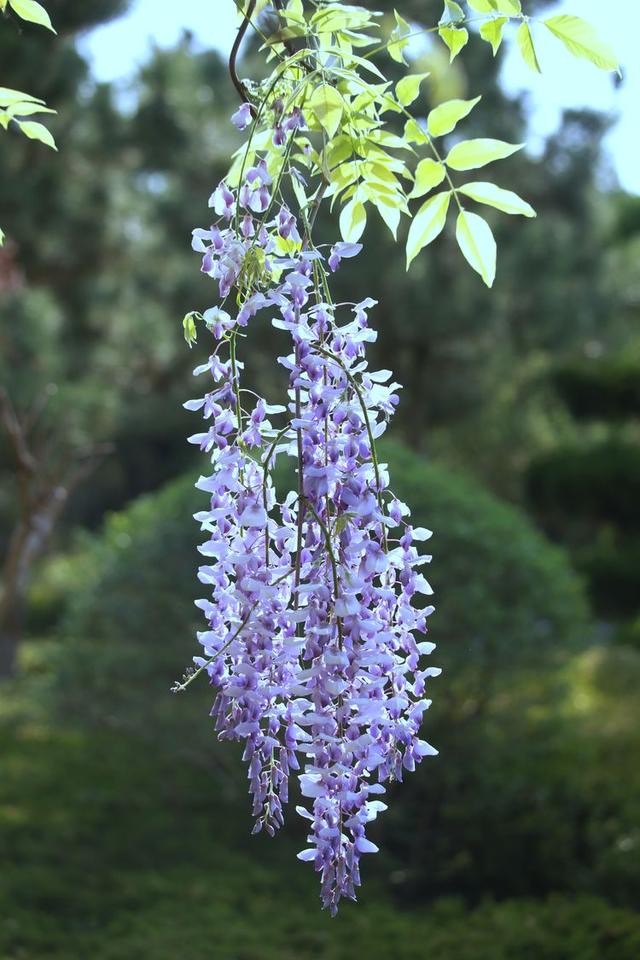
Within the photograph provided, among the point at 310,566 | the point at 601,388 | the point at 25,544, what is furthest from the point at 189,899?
the point at 601,388

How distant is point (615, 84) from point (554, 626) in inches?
145

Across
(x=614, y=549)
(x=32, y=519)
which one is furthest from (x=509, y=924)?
(x=614, y=549)

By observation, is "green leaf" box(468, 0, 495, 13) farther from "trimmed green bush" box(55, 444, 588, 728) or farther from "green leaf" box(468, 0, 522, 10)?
"trimmed green bush" box(55, 444, 588, 728)

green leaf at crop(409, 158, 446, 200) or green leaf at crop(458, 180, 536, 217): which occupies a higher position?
green leaf at crop(409, 158, 446, 200)

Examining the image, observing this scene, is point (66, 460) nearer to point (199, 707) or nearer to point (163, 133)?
point (199, 707)

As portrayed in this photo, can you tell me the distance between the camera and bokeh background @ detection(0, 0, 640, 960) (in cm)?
418

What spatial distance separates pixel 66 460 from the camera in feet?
18.7

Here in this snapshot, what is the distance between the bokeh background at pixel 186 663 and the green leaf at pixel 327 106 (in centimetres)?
12

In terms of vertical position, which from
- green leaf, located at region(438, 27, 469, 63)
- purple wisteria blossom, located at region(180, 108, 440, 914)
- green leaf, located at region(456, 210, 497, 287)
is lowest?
purple wisteria blossom, located at region(180, 108, 440, 914)

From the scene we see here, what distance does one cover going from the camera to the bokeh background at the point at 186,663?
4180 millimetres

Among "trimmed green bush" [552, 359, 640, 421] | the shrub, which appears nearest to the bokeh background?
the shrub

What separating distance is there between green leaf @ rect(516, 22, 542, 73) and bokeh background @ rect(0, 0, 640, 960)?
0.31ft

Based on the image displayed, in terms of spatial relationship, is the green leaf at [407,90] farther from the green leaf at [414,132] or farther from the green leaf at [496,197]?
the green leaf at [496,197]

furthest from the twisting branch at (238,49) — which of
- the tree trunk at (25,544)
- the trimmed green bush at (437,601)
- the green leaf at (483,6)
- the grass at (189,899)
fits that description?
the tree trunk at (25,544)
